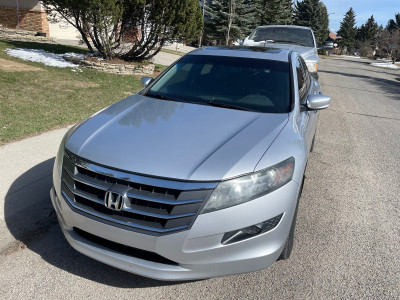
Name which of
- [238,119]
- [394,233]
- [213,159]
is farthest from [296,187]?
[394,233]

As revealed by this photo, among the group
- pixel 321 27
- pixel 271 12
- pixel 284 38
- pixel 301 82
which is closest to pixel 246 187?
pixel 301 82

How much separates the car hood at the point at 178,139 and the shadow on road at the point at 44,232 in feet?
3.08

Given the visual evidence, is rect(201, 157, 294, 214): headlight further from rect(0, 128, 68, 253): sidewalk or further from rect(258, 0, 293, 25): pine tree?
rect(258, 0, 293, 25): pine tree

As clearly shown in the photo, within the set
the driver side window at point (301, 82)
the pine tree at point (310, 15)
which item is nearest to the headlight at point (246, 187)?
the driver side window at point (301, 82)

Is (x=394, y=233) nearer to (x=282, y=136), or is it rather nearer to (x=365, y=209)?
(x=365, y=209)

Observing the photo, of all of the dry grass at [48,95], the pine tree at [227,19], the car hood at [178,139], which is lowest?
the dry grass at [48,95]

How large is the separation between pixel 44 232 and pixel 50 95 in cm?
522

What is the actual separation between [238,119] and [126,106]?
1.13 meters

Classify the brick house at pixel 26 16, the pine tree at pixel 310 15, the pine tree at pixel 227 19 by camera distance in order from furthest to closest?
1. the pine tree at pixel 310 15
2. the pine tree at pixel 227 19
3. the brick house at pixel 26 16

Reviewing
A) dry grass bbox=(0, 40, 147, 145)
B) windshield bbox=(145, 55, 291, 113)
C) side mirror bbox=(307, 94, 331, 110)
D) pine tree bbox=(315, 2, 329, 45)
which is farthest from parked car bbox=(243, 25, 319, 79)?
pine tree bbox=(315, 2, 329, 45)

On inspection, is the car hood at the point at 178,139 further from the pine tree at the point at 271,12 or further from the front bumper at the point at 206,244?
the pine tree at the point at 271,12

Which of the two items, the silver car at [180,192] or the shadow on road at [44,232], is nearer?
the silver car at [180,192]

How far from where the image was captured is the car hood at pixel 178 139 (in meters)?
2.17

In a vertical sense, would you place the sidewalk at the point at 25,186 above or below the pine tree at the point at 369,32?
below
